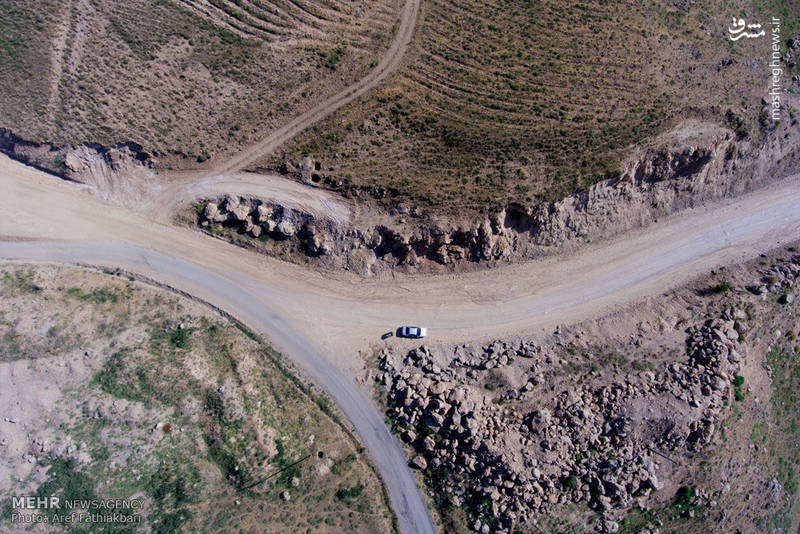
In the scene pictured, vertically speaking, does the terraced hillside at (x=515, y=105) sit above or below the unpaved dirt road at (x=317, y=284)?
above

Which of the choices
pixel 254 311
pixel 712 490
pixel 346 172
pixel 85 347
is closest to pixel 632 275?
pixel 712 490

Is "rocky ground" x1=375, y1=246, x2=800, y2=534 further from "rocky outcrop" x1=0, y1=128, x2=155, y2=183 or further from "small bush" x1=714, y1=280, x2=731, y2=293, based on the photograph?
"rocky outcrop" x1=0, y1=128, x2=155, y2=183

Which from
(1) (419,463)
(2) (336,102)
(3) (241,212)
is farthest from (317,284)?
(1) (419,463)

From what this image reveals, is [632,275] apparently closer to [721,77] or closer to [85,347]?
[721,77]

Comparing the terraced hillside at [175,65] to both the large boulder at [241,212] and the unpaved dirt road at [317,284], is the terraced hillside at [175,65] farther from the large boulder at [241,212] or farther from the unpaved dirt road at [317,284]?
the unpaved dirt road at [317,284]

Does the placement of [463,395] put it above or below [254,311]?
below

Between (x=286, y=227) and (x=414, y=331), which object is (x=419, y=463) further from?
(x=286, y=227)

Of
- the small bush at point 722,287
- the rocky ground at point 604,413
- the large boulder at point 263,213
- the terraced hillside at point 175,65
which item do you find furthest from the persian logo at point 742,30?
the large boulder at point 263,213
